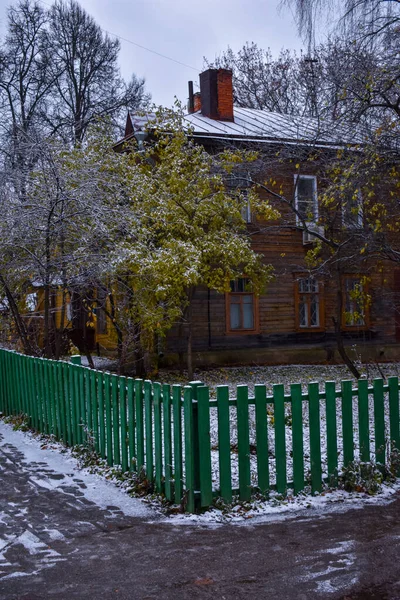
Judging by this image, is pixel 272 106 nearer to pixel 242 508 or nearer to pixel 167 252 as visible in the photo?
pixel 167 252

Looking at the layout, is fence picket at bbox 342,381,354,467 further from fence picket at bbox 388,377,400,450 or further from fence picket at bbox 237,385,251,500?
fence picket at bbox 237,385,251,500

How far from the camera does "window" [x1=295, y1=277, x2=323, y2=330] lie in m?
23.3

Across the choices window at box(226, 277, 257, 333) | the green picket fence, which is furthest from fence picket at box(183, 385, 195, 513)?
window at box(226, 277, 257, 333)

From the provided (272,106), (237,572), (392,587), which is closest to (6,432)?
(237,572)

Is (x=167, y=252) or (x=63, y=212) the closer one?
(x=63, y=212)

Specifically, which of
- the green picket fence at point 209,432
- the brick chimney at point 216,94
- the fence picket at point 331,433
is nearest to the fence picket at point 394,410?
the green picket fence at point 209,432

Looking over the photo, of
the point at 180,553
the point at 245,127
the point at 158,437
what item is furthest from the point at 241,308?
the point at 180,553

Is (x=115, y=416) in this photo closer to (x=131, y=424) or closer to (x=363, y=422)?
(x=131, y=424)

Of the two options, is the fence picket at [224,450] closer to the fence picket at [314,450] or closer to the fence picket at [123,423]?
the fence picket at [314,450]

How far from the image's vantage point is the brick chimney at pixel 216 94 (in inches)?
923

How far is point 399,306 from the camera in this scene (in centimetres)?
2395

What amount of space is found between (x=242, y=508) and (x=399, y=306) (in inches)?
735

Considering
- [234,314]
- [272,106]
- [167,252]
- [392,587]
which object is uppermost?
[272,106]

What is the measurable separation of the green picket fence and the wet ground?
1.45 feet
